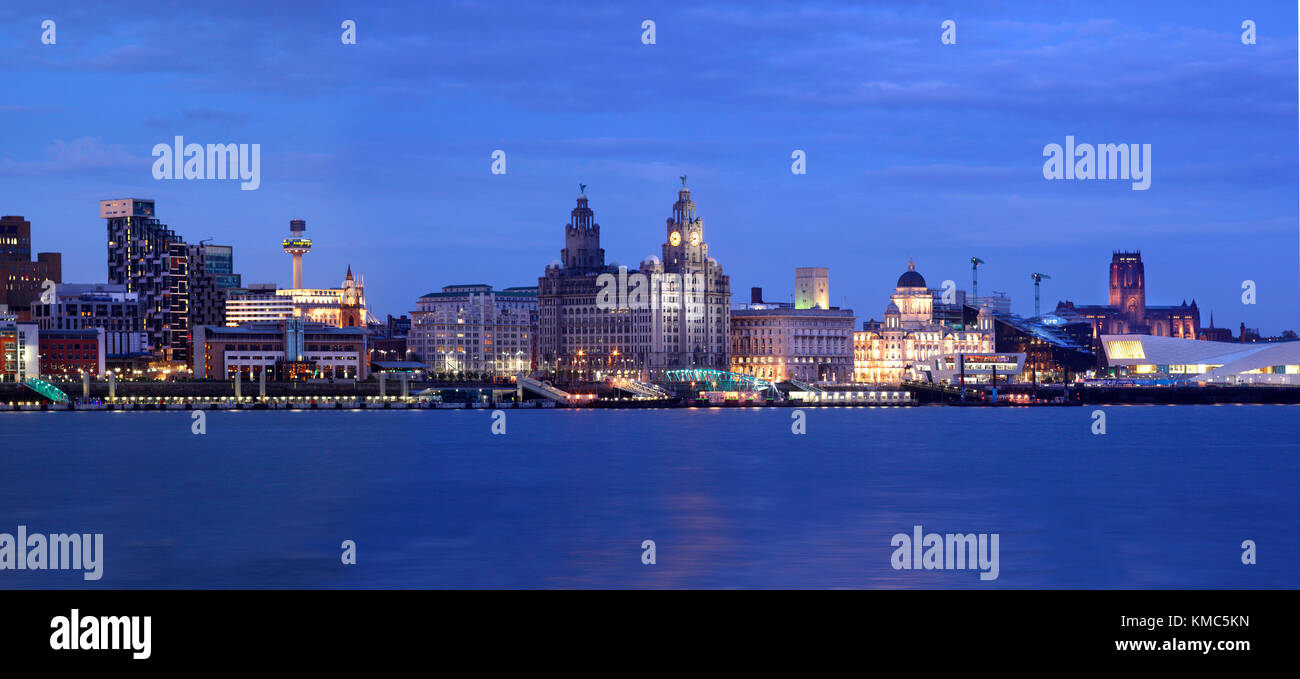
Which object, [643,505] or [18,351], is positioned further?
[18,351]

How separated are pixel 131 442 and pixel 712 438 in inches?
1628

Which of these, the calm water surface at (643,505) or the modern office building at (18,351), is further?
the modern office building at (18,351)

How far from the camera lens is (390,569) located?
136 feet

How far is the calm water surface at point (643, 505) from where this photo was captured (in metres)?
41.3

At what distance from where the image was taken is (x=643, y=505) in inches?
2363

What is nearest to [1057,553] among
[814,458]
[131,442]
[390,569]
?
[390,569]

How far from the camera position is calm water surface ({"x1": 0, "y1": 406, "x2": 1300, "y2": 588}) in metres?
41.3

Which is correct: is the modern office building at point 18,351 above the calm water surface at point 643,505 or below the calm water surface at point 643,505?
above

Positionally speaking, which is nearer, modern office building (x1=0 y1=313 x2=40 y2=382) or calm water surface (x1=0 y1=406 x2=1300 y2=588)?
calm water surface (x1=0 y1=406 x2=1300 y2=588)

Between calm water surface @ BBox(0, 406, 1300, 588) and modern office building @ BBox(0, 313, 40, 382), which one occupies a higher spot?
modern office building @ BBox(0, 313, 40, 382)

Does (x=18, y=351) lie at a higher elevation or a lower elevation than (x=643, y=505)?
higher

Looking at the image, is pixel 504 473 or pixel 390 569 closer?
pixel 390 569
